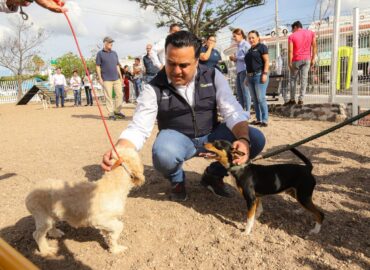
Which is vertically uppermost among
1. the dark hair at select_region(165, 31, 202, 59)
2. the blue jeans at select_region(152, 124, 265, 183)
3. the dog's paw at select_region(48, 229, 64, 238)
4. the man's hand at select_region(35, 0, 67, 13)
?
the man's hand at select_region(35, 0, 67, 13)

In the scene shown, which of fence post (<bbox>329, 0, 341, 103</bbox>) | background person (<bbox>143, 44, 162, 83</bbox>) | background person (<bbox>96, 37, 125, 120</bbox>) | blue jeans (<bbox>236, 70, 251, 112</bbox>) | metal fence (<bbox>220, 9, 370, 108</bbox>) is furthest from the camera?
background person (<bbox>143, 44, 162, 83</bbox>)

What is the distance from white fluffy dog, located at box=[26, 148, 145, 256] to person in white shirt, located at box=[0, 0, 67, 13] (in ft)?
4.26

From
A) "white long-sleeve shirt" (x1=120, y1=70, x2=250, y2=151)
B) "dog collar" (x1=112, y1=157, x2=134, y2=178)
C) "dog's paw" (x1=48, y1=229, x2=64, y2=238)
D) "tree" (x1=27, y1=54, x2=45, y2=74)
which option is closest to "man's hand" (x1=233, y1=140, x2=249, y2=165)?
"white long-sleeve shirt" (x1=120, y1=70, x2=250, y2=151)

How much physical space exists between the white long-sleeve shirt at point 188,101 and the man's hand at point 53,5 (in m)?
1.05

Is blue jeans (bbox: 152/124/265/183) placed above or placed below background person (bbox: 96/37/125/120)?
below

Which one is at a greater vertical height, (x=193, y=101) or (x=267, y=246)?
(x=193, y=101)

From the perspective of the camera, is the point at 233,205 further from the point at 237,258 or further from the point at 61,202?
the point at 61,202

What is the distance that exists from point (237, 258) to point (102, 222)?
1.08 metres

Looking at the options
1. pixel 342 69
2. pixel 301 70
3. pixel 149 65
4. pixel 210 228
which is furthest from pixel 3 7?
pixel 342 69

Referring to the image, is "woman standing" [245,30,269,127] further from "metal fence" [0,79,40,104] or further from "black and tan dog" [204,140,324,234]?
"metal fence" [0,79,40,104]

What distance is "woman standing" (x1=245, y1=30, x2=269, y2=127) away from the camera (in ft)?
23.5

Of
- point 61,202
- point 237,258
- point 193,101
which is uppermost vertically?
point 193,101

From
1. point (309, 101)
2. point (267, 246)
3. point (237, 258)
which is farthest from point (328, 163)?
point (309, 101)

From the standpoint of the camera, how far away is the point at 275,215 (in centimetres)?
326
